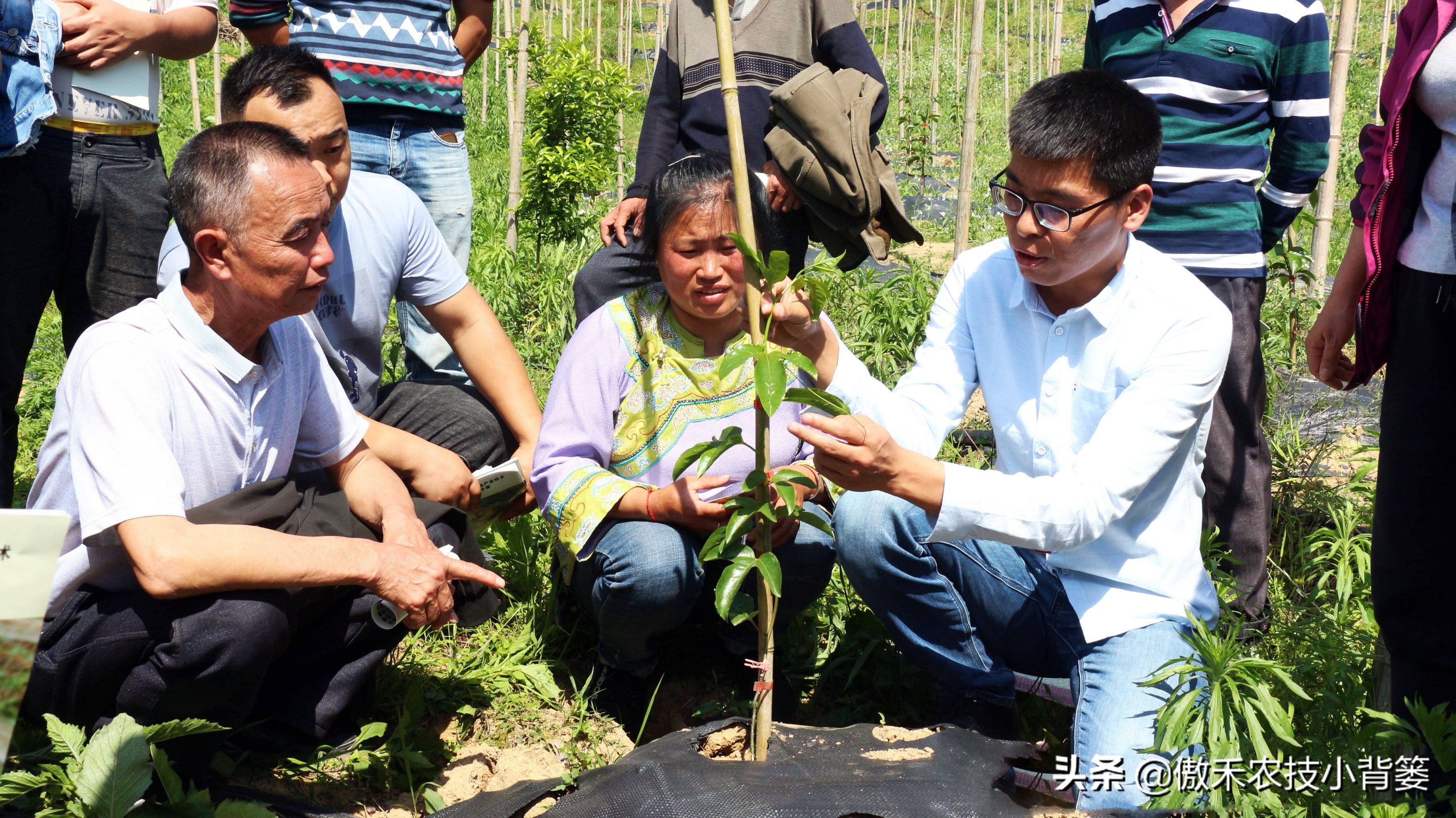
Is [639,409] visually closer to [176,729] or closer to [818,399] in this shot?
[818,399]

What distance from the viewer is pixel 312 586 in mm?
2113

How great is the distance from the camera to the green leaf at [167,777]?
1887 millimetres

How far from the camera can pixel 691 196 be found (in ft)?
7.72

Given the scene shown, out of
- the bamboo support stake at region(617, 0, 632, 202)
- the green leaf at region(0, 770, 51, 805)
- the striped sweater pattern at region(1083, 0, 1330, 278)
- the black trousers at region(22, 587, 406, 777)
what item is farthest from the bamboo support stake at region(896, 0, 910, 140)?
the green leaf at region(0, 770, 51, 805)

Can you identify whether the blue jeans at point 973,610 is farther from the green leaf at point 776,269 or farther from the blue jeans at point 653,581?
the green leaf at point 776,269

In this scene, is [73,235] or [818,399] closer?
[818,399]

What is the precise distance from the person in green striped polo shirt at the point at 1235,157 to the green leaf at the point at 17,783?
2.60 m

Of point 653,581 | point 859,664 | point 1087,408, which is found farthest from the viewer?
point 859,664

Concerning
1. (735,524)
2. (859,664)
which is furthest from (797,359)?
(859,664)

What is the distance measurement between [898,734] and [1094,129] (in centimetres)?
120

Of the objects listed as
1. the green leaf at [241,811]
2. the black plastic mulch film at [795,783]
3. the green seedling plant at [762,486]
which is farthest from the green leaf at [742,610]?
the green leaf at [241,811]

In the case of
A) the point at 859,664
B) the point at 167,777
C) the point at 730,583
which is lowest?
the point at 859,664

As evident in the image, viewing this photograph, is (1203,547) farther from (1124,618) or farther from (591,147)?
(591,147)

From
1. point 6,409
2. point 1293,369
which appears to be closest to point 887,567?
point 6,409
